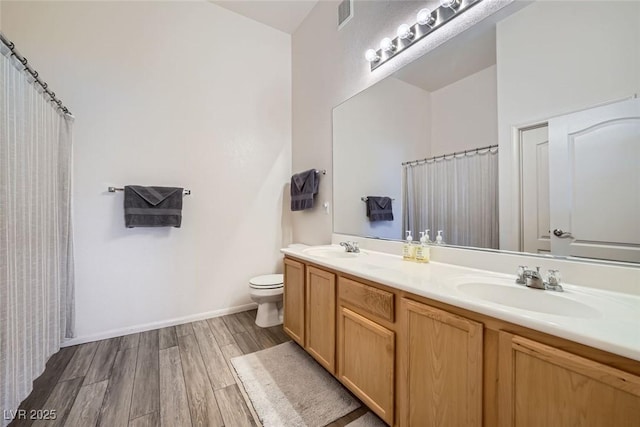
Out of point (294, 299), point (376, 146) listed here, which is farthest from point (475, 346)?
point (376, 146)

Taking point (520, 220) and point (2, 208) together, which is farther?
point (520, 220)

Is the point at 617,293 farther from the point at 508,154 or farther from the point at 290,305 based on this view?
the point at 290,305

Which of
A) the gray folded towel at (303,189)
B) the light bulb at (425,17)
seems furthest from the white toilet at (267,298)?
the light bulb at (425,17)

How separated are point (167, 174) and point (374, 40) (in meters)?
2.14

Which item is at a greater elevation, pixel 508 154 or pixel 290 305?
pixel 508 154

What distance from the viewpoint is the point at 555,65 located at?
1.05 meters

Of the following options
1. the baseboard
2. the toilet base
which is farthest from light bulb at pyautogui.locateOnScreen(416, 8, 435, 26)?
the baseboard

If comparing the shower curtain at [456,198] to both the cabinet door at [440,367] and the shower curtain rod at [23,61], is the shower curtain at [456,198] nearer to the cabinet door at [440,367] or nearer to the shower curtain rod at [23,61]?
the cabinet door at [440,367]

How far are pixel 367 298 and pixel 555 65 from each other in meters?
1.31

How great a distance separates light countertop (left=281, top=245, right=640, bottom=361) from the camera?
624 mm

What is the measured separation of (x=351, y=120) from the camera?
7.11 feet

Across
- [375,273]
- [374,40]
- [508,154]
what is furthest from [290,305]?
[374,40]

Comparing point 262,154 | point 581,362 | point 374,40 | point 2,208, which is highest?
point 374,40

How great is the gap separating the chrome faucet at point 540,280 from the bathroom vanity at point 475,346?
0.04 m
